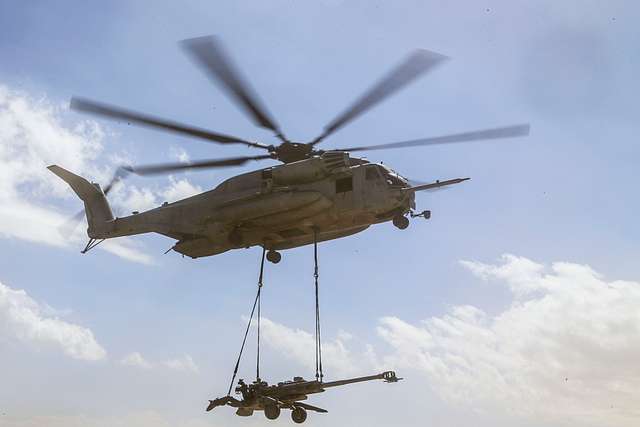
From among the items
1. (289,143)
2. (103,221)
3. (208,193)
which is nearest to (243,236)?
(208,193)

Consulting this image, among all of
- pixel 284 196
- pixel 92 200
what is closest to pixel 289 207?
pixel 284 196

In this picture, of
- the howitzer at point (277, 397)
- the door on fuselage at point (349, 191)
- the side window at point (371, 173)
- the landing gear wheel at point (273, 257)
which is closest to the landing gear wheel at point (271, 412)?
the howitzer at point (277, 397)

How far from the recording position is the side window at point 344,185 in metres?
19.0

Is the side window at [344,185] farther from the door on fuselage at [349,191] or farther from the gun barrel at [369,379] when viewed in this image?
the gun barrel at [369,379]

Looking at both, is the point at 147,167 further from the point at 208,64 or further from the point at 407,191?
the point at 407,191

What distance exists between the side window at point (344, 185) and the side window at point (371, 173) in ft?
1.62

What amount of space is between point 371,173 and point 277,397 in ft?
23.1

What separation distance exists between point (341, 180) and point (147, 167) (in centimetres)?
592

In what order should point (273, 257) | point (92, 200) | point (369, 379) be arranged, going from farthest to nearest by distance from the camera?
point (92, 200), point (273, 257), point (369, 379)

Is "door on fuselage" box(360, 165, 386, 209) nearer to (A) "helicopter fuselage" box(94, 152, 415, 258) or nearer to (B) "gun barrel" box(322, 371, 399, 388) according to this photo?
(A) "helicopter fuselage" box(94, 152, 415, 258)

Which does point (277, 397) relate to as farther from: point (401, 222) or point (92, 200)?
point (92, 200)

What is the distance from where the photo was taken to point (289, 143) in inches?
763

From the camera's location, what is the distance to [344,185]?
1906cm

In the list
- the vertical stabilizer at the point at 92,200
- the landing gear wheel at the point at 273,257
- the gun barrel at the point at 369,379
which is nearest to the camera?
the gun barrel at the point at 369,379
